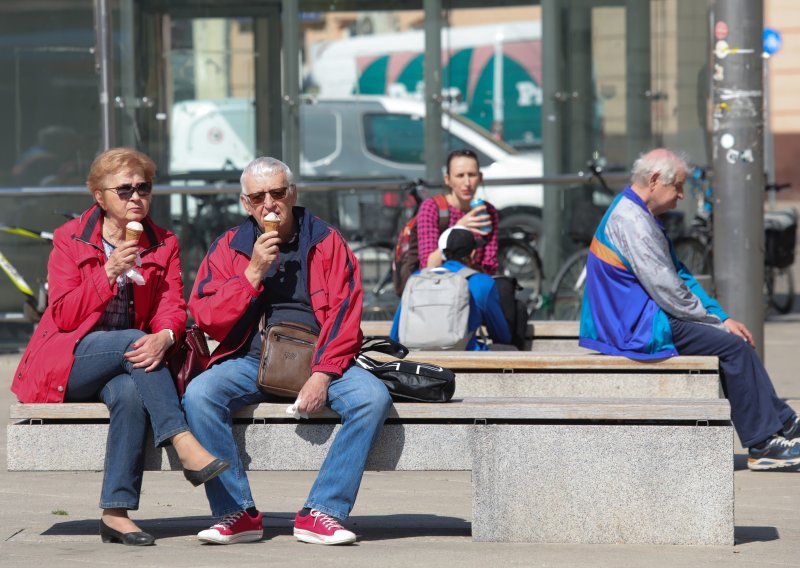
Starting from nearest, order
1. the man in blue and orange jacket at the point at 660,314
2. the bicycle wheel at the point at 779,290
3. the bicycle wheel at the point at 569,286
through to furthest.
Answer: the man in blue and orange jacket at the point at 660,314
the bicycle wheel at the point at 569,286
the bicycle wheel at the point at 779,290

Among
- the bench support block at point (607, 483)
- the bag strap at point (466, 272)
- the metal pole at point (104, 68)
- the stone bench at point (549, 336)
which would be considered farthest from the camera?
the metal pole at point (104, 68)

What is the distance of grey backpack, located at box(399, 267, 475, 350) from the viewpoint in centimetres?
721

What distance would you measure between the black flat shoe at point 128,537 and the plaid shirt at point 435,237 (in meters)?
2.87

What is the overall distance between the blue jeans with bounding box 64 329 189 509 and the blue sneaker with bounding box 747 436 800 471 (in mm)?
2847

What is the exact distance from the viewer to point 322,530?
210 inches

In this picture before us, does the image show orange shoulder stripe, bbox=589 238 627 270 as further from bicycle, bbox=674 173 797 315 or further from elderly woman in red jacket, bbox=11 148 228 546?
bicycle, bbox=674 173 797 315

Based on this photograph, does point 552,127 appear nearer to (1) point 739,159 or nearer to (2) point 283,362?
(1) point 739,159

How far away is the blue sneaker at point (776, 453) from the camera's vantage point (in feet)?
22.5

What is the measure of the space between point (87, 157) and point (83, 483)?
5065 mm

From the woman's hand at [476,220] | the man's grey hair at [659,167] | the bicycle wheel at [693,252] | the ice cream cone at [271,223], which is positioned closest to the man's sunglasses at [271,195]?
the ice cream cone at [271,223]

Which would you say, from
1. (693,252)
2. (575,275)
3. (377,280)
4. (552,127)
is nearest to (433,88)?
(552,127)

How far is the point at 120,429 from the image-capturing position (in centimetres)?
526

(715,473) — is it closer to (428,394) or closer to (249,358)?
(428,394)

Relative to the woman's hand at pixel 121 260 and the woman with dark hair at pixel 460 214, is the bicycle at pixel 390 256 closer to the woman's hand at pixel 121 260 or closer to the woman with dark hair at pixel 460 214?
the woman with dark hair at pixel 460 214
